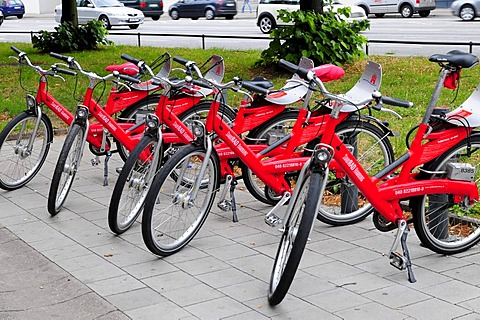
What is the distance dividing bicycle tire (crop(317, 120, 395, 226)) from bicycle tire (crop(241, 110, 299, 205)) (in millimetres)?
606

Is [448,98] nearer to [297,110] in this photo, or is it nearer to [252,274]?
[297,110]

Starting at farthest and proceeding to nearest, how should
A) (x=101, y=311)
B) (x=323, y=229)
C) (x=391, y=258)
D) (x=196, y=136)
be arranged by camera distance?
1. (x=323, y=229)
2. (x=196, y=136)
3. (x=391, y=258)
4. (x=101, y=311)

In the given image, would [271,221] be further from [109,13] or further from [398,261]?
[109,13]

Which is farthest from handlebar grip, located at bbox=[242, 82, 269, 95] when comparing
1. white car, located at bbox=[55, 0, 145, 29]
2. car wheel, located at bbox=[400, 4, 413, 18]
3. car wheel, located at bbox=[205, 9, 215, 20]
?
car wheel, located at bbox=[205, 9, 215, 20]

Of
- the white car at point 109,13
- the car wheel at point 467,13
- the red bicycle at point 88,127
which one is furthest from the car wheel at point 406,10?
the red bicycle at point 88,127

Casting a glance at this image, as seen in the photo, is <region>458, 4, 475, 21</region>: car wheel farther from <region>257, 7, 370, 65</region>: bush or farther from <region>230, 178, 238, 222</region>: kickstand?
<region>230, 178, 238, 222</region>: kickstand

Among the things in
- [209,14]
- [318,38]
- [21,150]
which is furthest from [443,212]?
[209,14]

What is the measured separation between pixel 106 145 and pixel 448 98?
4827 millimetres

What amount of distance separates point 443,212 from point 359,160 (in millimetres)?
1009

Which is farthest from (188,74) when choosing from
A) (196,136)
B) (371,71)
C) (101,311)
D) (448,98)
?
(448,98)

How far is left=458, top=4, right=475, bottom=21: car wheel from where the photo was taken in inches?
1193

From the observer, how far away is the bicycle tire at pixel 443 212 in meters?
5.58

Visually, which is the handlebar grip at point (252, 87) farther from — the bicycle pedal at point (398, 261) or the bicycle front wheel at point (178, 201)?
the bicycle pedal at point (398, 261)

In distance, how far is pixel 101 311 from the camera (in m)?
4.89
